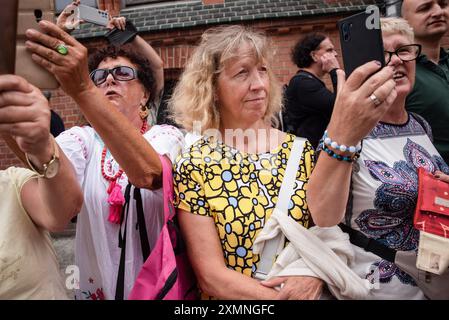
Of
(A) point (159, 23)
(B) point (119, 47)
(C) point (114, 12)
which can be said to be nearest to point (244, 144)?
(B) point (119, 47)

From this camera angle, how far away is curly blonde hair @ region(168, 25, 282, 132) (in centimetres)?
177

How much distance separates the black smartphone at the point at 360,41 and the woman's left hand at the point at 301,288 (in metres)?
0.71

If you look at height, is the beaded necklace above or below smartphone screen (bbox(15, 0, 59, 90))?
below

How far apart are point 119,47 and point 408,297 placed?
1789mm

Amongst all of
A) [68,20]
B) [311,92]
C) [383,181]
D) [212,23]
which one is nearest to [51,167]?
[68,20]

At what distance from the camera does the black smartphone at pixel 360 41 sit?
1.22 metres

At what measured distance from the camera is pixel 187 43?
6.26 m

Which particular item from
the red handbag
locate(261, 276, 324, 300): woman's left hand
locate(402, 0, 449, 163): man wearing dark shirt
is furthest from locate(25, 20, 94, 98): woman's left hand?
locate(402, 0, 449, 163): man wearing dark shirt

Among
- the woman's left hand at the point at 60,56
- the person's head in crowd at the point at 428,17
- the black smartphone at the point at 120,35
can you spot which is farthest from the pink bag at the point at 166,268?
the person's head in crowd at the point at 428,17

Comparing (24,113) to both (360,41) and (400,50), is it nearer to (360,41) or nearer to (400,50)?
(360,41)

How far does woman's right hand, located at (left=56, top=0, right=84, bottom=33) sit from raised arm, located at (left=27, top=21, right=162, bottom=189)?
0.62 feet

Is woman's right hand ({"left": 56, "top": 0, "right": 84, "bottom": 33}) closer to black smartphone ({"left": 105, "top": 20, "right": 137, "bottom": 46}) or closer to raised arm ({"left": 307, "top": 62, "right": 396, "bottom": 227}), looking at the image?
black smartphone ({"left": 105, "top": 20, "right": 137, "bottom": 46})

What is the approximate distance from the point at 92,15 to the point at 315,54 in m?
1.98

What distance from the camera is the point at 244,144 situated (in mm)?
1769
